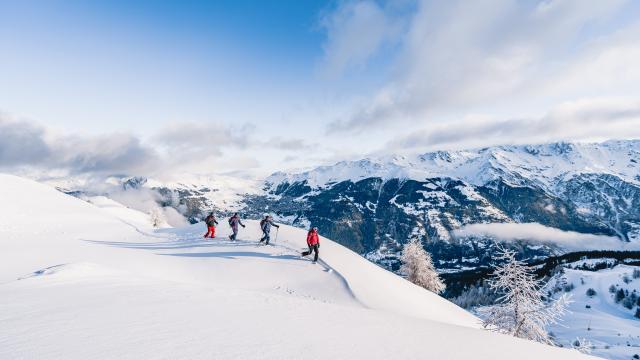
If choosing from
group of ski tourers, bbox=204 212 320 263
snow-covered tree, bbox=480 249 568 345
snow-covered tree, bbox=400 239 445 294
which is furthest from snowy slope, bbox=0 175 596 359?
snow-covered tree, bbox=400 239 445 294

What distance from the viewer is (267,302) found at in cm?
1473

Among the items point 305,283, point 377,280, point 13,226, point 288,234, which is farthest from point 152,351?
point 13,226

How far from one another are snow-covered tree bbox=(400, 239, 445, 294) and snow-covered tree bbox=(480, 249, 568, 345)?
40631 mm

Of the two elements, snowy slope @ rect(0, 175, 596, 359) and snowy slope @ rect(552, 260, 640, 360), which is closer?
snowy slope @ rect(0, 175, 596, 359)

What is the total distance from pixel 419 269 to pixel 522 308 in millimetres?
42718

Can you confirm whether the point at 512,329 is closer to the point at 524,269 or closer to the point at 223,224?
the point at 524,269

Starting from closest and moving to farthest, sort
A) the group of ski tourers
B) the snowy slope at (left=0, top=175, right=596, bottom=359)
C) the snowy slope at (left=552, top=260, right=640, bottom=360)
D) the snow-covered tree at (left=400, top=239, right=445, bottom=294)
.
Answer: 1. the snowy slope at (left=0, top=175, right=596, bottom=359)
2. the group of ski tourers
3. the snow-covered tree at (left=400, top=239, right=445, bottom=294)
4. the snowy slope at (left=552, top=260, right=640, bottom=360)

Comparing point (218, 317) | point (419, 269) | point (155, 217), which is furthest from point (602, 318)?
point (218, 317)

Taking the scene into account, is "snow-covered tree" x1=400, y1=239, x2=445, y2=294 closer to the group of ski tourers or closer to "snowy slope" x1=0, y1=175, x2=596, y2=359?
the group of ski tourers

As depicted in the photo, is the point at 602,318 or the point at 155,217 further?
the point at 602,318

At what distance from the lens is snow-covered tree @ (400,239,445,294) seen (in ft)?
233

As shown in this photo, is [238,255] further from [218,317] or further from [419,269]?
[419,269]

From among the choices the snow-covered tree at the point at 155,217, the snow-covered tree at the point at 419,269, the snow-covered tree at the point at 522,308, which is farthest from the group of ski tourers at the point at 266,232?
the snow-covered tree at the point at 155,217

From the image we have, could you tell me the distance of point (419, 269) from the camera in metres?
71.2
